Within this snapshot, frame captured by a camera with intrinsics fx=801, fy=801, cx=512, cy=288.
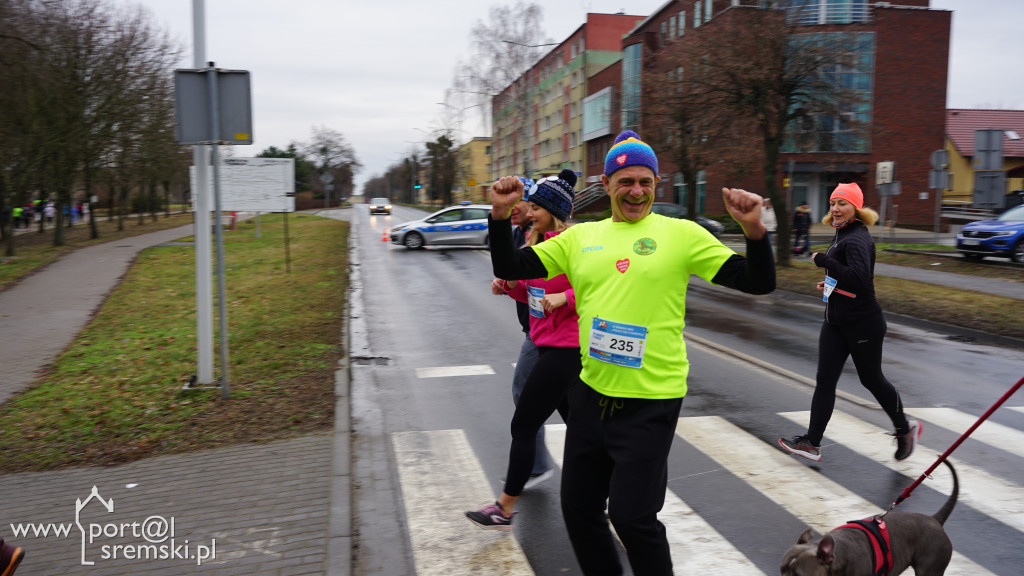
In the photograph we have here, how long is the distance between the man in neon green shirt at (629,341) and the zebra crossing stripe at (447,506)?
1.01 meters

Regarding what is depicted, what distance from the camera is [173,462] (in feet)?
18.1

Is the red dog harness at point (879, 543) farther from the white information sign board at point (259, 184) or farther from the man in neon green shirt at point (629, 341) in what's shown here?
the white information sign board at point (259, 184)

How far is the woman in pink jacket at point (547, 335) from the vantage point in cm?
408

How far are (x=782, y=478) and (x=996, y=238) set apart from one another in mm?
18964

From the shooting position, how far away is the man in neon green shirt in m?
2.87

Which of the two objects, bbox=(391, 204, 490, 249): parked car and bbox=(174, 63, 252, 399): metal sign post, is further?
bbox=(391, 204, 490, 249): parked car

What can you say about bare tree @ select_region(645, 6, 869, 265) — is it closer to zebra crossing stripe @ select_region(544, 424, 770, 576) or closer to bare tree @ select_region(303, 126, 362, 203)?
zebra crossing stripe @ select_region(544, 424, 770, 576)

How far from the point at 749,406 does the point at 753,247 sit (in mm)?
4765

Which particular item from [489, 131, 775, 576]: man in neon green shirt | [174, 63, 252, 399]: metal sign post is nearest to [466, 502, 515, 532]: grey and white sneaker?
[489, 131, 775, 576]: man in neon green shirt

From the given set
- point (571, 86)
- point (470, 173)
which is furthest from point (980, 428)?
point (470, 173)

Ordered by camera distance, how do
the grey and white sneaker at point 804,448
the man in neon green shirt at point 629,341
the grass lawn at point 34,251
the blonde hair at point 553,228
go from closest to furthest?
1. the man in neon green shirt at point 629,341
2. the blonde hair at point 553,228
3. the grey and white sneaker at point 804,448
4. the grass lawn at point 34,251

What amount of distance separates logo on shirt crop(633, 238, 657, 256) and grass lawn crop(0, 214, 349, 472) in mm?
4012

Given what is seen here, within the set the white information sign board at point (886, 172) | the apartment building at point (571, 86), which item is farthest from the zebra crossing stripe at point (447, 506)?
the apartment building at point (571, 86)

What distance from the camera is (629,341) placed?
9.70 ft
